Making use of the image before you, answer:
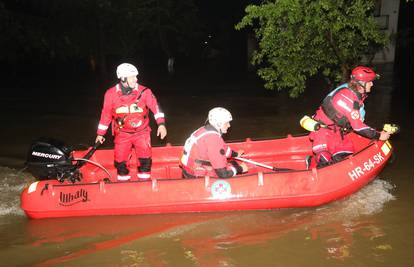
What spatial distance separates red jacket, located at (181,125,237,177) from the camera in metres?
5.46

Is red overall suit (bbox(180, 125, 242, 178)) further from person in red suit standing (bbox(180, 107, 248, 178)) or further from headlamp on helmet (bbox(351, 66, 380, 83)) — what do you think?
headlamp on helmet (bbox(351, 66, 380, 83))

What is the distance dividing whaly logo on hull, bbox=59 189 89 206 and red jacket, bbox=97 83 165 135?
96cm

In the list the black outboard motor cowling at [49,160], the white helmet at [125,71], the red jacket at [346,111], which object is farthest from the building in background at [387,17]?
the black outboard motor cowling at [49,160]

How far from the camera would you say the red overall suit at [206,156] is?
215 inches

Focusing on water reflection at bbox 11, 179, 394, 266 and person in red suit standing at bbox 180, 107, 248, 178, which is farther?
person in red suit standing at bbox 180, 107, 248, 178

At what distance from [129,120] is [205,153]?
1.17 metres

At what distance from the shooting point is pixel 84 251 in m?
4.98

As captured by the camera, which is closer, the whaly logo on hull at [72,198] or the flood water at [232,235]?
the flood water at [232,235]

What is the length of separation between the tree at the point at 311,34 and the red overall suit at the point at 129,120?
11.7 ft

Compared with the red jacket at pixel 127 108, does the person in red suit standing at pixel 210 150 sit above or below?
below

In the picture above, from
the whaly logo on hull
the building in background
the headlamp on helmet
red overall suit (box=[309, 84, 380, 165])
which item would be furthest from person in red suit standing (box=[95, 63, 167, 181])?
the building in background

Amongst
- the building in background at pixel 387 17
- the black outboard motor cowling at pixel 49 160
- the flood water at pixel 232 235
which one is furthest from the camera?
the building in background at pixel 387 17

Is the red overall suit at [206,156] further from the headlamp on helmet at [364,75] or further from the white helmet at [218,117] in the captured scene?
the headlamp on helmet at [364,75]

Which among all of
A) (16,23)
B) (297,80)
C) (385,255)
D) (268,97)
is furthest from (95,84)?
(385,255)
